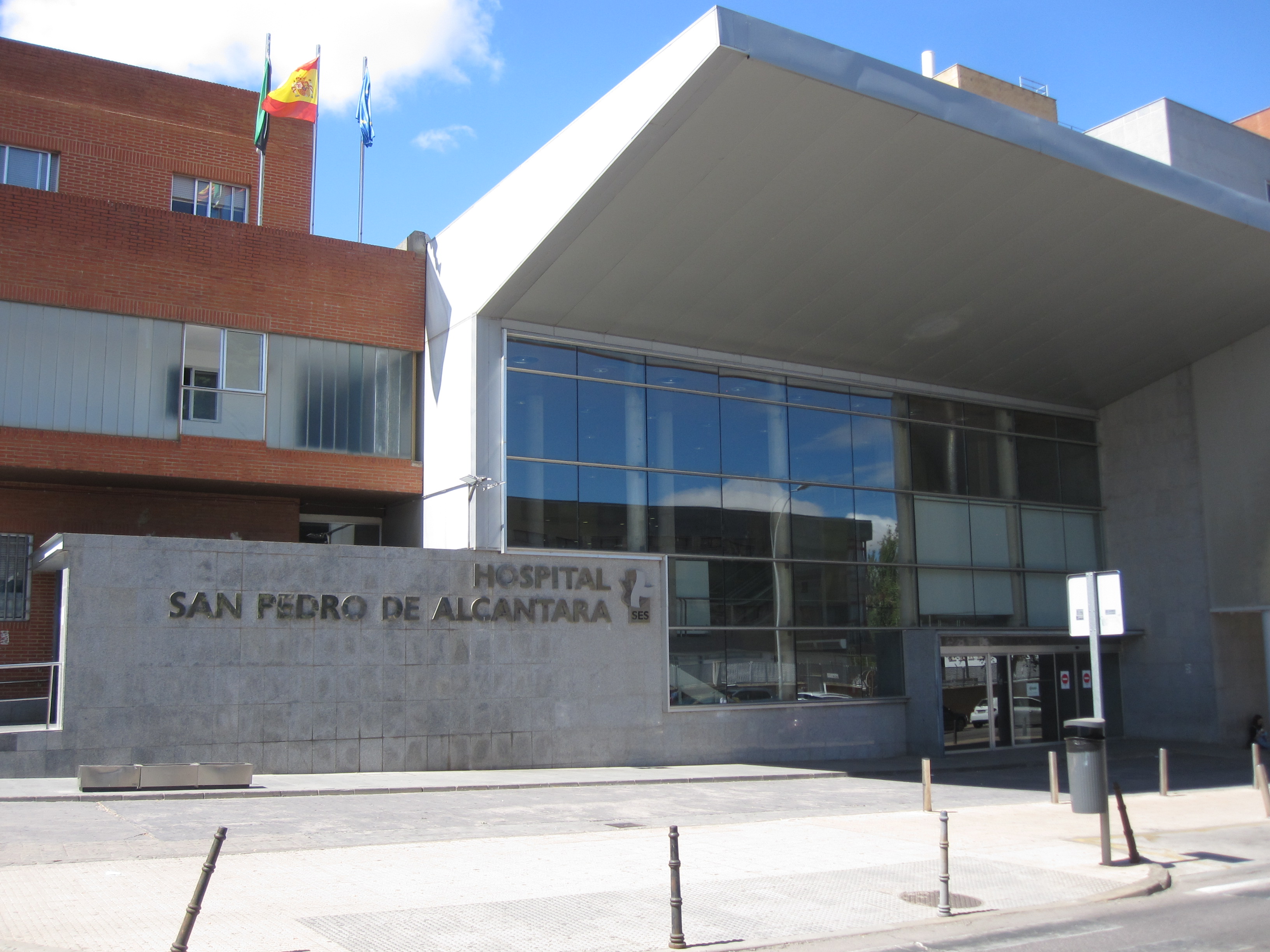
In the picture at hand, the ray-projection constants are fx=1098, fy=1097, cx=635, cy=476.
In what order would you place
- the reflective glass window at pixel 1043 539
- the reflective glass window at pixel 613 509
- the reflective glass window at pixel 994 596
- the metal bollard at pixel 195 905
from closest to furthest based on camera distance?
1. the metal bollard at pixel 195 905
2. the reflective glass window at pixel 613 509
3. the reflective glass window at pixel 994 596
4. the reflective glass window at pixel 1043 539

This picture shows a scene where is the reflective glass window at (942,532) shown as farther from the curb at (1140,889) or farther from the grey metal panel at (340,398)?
the curb at (1140,889)

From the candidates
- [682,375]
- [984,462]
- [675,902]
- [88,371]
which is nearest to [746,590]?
[682,375]

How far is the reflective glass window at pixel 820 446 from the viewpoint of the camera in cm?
2609

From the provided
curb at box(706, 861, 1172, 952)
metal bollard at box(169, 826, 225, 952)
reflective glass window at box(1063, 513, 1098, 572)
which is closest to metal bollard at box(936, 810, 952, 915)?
curb at box(706, 861, 1172, 952)

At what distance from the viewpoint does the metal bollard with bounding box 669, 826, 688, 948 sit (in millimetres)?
8391

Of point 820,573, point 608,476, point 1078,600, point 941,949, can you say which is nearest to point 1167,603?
point 820,573

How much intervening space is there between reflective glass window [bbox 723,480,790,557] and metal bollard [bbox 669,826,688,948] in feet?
52.4

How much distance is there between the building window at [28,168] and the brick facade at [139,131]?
8.3 inches

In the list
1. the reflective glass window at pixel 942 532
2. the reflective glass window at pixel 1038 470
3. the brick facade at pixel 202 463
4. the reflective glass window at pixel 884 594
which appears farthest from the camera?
the reflective glass window at pixel 1038 470

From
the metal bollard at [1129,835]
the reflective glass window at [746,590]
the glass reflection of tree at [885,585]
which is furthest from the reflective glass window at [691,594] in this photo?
the metal bollard at [1129,835]

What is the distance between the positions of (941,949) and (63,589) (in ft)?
46.8

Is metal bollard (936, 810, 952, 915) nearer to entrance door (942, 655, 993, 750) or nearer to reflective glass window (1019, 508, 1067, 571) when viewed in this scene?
entrance door (942, 655, 993, 750)

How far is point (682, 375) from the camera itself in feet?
81.0

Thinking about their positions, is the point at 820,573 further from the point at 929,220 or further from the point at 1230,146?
the point at 1230,146
